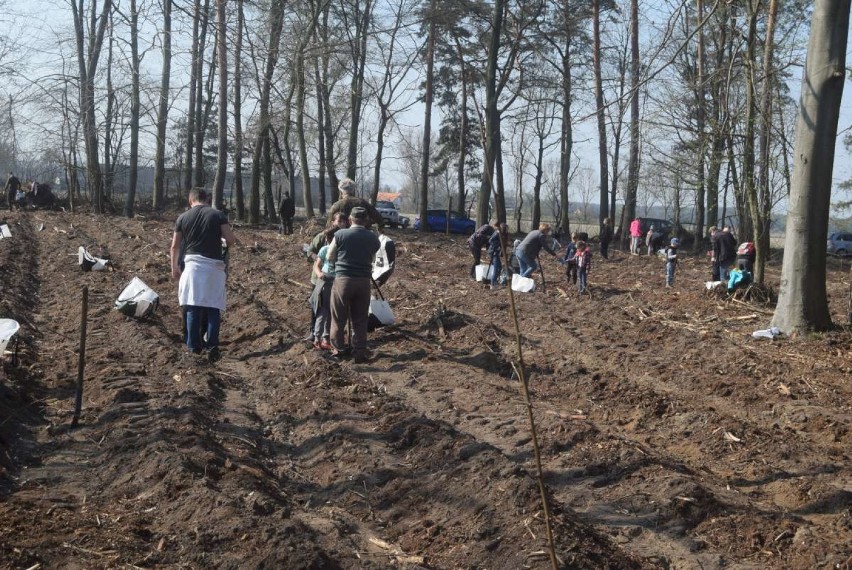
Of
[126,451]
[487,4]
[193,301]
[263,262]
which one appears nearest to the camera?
[126,451]

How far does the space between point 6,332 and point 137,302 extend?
10.1ft

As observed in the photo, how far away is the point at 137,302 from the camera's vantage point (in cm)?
1038

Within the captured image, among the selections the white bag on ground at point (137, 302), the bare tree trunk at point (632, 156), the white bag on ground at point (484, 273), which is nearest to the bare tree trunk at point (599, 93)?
the bare tree trunk at point (632, 156)

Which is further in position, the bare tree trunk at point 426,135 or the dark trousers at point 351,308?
the bare tree trunk at point 426,135

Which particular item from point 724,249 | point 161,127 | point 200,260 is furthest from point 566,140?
point 200,260

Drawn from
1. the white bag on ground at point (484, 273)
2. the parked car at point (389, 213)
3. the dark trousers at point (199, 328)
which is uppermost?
the parked car at point (389, 213)

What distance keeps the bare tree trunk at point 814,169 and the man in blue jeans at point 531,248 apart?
5353mm

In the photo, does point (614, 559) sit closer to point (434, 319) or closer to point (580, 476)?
point (580, 476)

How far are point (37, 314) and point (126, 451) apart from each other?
6.54 m

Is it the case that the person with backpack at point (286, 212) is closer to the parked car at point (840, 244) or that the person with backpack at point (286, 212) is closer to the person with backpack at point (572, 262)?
the person with backpack at point (572, 262)

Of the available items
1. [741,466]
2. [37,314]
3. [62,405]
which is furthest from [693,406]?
→ [37,314]

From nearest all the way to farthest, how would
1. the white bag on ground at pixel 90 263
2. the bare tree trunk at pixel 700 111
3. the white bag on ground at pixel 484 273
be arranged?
the bare tree trunk at pixel 700 111 < the white bag on ground at pixel 90 263 < the white bag on ground at pixel 484 273

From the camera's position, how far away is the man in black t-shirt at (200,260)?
869cm

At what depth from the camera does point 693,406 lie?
805cm
